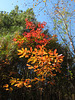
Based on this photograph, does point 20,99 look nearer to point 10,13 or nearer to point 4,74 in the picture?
point 4,74

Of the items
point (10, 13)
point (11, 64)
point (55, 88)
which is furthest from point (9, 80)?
point (10, 13)

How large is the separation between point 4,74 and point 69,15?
17.0 feet

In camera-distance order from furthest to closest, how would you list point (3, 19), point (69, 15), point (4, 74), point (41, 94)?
point (3, 19)
point (69, 15)
point (41, 94)
point (4, 74)

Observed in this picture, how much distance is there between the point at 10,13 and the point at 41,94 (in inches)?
266

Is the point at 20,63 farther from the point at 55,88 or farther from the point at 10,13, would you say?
the point at 10,13

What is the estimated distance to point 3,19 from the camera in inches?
282

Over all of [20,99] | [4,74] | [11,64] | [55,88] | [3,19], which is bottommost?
[20,99]

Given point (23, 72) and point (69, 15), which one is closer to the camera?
point (23, 72)

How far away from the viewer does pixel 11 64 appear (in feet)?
14.4

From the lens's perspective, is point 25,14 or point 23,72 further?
point 25,14

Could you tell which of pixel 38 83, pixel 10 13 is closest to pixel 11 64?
pixel 38 83

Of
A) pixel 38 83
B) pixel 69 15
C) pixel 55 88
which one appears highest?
pixel 69 15

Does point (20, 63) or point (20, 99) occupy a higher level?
point (20, 63)

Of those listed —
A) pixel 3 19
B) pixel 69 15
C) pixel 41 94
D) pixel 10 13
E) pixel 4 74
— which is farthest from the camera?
pixel 10 13
